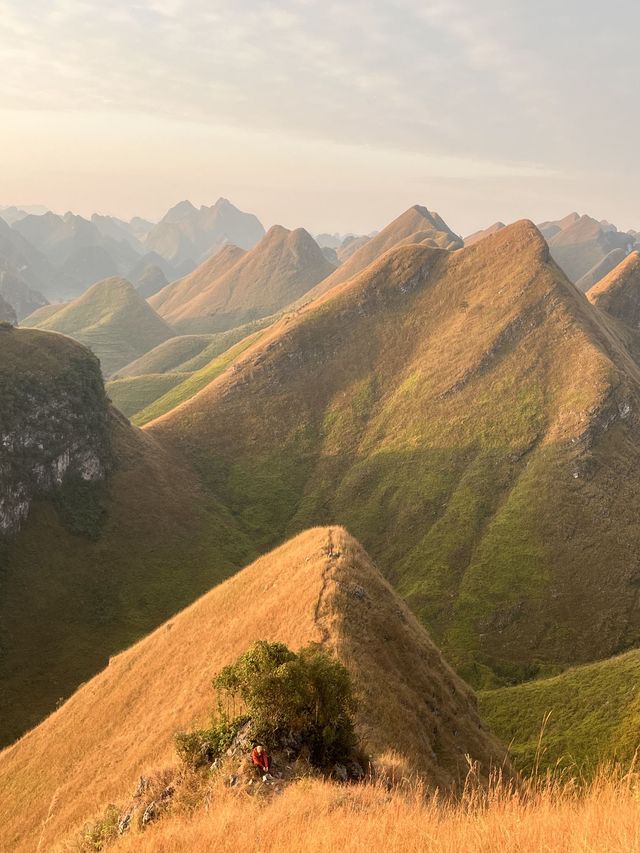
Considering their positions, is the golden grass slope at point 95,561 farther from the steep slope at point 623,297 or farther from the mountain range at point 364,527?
the steep slope at point 623,297

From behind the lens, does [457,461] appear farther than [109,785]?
Yes

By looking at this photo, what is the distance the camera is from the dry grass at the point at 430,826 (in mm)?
8883

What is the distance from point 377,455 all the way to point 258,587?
7998 centimetres

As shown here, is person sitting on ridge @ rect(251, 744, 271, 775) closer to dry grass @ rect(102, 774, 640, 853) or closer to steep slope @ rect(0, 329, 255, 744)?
dry grass @ rect(102, 774, 640, 853)

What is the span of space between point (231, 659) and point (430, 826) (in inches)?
1277

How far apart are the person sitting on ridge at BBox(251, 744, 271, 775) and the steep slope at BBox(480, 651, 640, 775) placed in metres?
28.7

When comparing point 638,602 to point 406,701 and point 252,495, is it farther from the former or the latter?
point 252,495

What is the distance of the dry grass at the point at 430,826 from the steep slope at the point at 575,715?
3452 centimetres

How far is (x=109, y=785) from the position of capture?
35.1 meters

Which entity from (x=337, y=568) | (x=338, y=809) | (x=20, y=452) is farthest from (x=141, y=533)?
(x=338, y=809)

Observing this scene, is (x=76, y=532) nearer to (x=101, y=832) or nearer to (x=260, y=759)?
(x=101, y=832)

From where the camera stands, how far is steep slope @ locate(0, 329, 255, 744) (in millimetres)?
83375

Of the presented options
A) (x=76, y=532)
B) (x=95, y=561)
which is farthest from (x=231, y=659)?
(x=76, y=532)

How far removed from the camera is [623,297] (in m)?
183
